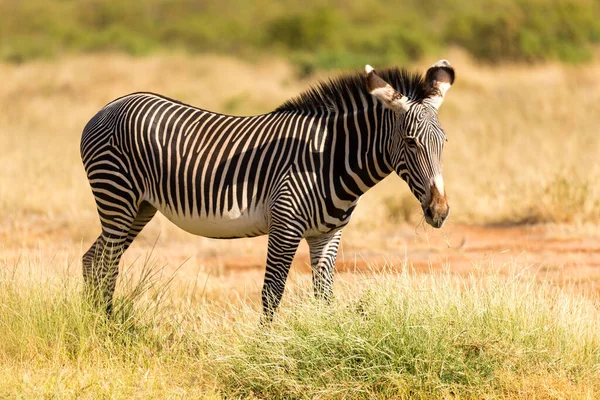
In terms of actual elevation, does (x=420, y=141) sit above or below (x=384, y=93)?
below

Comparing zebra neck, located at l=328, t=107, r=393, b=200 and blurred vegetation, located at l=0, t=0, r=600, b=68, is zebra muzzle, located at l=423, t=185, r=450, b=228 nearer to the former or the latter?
zebra neck, located at l=328, t=107, r=393, b=200

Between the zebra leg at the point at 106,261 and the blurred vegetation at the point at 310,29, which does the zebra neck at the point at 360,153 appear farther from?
the blurred vegetation at the point at 310,29

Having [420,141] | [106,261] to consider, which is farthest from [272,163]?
[106,261]

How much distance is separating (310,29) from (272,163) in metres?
35.8

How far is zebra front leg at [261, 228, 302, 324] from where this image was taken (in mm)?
6383

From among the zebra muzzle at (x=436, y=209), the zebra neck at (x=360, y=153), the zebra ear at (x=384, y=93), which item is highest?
the zebra ear at (x=384, y=93)

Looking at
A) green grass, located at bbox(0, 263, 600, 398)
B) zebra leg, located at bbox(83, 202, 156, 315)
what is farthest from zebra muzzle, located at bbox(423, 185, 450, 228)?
zebra leg, located at bbox(83, 202, 156, 315)

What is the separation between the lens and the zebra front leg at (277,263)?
251 inches

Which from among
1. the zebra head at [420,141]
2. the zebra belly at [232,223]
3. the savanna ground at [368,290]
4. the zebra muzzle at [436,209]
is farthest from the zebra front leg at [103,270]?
the zebra muzzle at [436,209]

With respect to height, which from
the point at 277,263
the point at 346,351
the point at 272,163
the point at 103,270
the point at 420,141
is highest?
the point at 420,141

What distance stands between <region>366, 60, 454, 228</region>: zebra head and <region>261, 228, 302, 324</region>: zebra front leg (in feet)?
2.82

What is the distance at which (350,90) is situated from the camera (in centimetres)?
662

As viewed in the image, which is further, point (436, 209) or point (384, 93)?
point (384, 93)

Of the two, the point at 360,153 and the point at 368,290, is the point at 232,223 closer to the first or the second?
the point at 360,153
